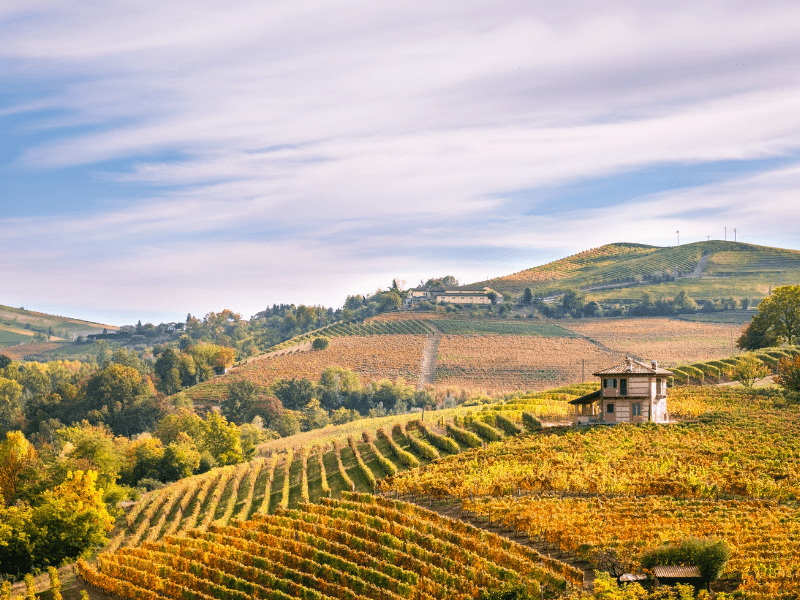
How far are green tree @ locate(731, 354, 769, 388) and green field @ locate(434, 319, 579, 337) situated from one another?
61387 millimetres

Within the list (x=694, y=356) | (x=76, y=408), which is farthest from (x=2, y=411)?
(x=694, y=356)

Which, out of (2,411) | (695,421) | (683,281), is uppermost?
(683,281)

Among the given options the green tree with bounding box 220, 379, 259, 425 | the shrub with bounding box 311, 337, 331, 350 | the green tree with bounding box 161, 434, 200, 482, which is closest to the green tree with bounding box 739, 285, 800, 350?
the green tree with bounding box 161, 434, 200, 482

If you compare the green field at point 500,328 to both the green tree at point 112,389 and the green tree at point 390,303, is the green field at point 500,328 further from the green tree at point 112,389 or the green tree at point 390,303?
the green tree at point 112,389

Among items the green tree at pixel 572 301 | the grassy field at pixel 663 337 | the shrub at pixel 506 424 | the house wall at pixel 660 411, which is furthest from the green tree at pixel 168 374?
the house wall at pixel 660 411

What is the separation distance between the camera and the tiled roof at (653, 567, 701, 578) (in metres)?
27.7

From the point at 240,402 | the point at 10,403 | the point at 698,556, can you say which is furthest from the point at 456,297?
the point at 698,556

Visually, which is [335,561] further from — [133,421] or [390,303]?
[390,303]

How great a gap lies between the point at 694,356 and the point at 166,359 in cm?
6974

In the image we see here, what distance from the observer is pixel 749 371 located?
6856 cm

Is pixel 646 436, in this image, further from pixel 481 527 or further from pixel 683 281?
pixel 683 281

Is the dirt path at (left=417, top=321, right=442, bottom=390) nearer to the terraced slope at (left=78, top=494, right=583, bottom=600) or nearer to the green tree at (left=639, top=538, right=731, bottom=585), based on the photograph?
the terraced slope at (left=78, top=494, right=583, bottom=600)

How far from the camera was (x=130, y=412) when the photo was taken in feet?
340

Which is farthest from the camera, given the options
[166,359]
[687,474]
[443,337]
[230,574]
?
[443,337]
